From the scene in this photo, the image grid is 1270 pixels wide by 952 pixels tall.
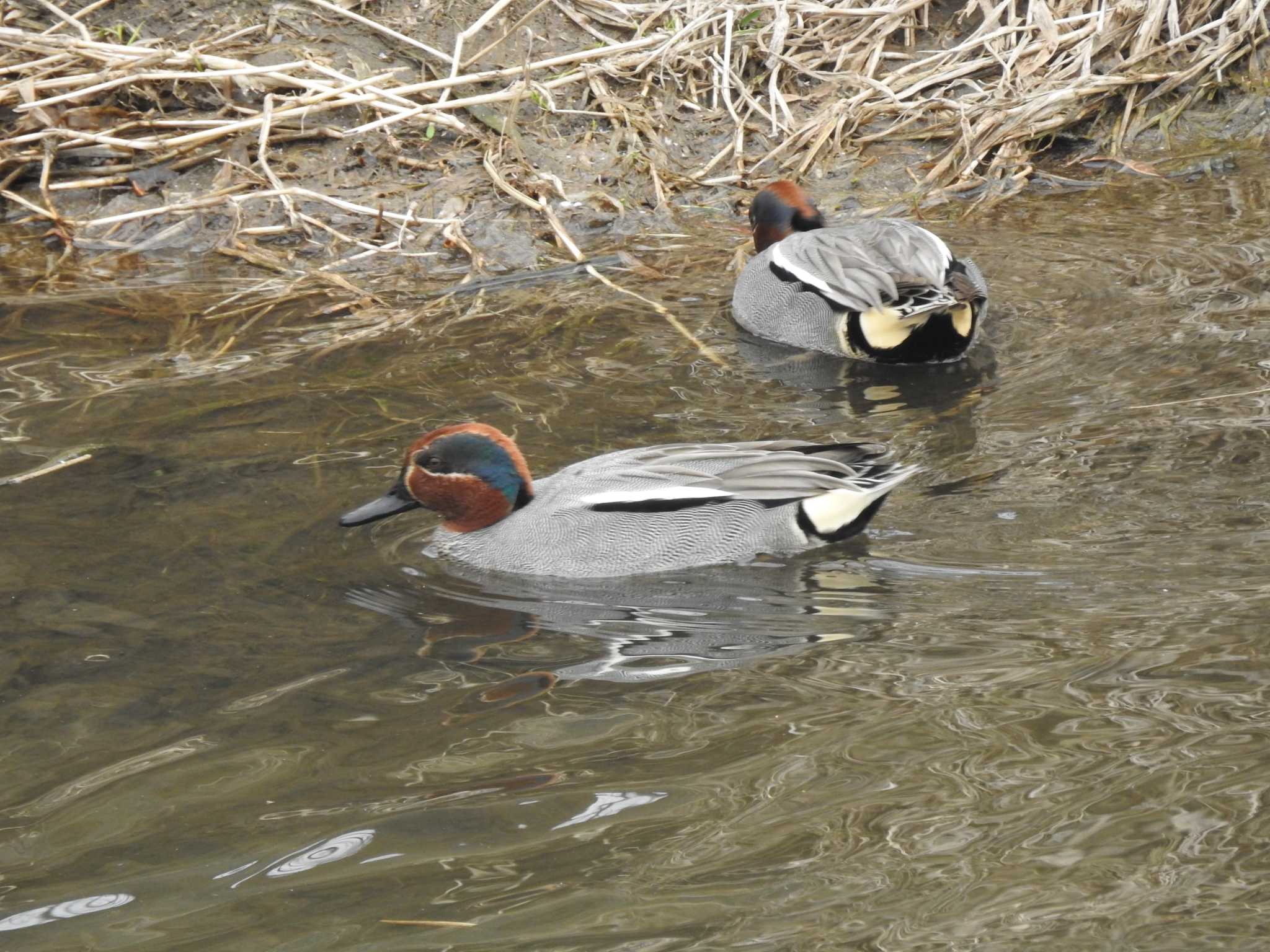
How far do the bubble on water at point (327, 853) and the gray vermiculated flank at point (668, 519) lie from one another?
1561mm

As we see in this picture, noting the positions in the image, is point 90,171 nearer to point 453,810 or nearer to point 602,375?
point 602,375

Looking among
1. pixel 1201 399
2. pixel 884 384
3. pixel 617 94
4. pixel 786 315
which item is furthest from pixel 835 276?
pixel 617 94

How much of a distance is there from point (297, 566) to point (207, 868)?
60.2 inches

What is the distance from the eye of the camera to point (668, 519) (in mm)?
4367

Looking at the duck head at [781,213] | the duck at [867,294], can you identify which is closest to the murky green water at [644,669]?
the duck at [867,294]

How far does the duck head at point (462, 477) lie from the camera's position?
4.49 metres

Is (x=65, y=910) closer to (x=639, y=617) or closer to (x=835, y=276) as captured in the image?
(x=639, y=617)

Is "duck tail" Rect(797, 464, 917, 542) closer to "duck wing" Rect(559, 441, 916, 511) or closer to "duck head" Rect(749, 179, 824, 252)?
"duck wing" Rect(559, 441, 916, 511)

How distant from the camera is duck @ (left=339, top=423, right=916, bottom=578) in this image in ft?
14.3

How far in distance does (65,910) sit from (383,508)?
188 centimetres

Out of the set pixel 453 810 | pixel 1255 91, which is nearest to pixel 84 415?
pixel 453 810

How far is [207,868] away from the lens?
2805 millimetres

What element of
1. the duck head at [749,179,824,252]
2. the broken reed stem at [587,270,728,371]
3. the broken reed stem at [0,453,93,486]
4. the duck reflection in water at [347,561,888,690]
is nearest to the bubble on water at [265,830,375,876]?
the duck reflection in water at [347,561,888,690]

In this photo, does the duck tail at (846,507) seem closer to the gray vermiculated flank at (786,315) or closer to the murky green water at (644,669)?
the murky green water at (644,669)
